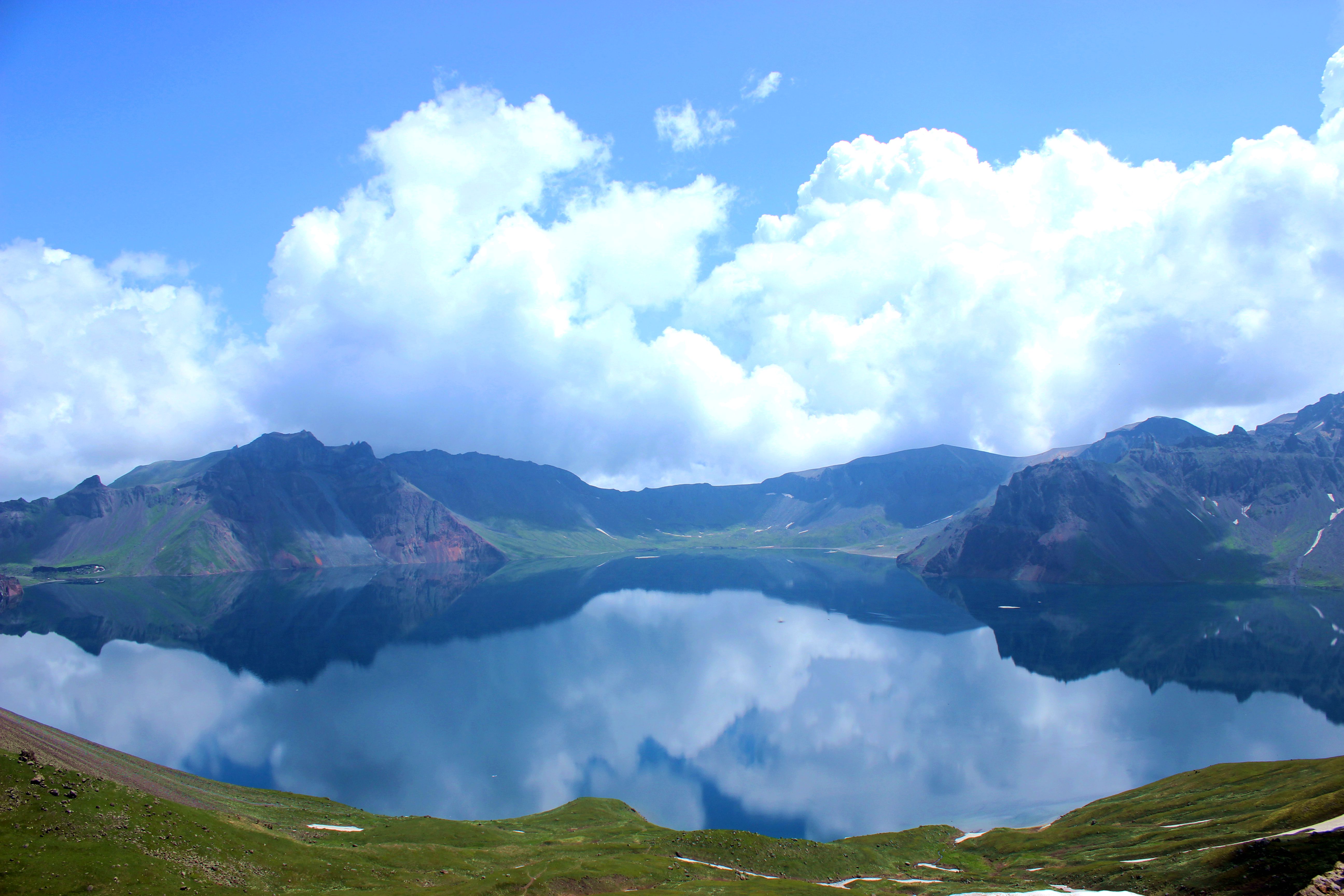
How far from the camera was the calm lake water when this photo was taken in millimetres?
85688

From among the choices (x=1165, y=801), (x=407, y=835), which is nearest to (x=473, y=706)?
(x=407, y=835)

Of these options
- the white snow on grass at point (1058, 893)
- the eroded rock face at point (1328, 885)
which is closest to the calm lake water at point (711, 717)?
the white snow on grass at point (1058, 893)

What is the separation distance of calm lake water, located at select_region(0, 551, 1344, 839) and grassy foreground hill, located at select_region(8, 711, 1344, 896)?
33.6 ft

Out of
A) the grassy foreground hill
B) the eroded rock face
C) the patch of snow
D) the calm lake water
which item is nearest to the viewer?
the eroded rock face

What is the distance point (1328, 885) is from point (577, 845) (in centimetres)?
5189

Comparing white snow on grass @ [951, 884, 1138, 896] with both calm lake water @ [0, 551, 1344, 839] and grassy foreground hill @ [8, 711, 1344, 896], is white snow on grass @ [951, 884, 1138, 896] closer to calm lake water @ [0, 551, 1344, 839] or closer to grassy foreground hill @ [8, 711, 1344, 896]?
grassy foreground hill @ [8, 711, 1344, 896]

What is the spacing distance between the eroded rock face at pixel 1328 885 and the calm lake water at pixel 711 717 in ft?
147

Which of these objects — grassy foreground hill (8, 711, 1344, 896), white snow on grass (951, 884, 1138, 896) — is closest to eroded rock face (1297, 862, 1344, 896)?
grassy foreground hill (8, 711, 1344, 896)

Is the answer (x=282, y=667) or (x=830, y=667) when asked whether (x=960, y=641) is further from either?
(x=282, y=667)

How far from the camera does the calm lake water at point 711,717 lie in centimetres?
8569

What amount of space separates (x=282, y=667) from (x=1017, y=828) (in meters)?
147

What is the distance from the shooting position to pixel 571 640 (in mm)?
189125

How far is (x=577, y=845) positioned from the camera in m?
61.8

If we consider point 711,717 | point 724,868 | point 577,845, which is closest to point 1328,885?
point 724,868
